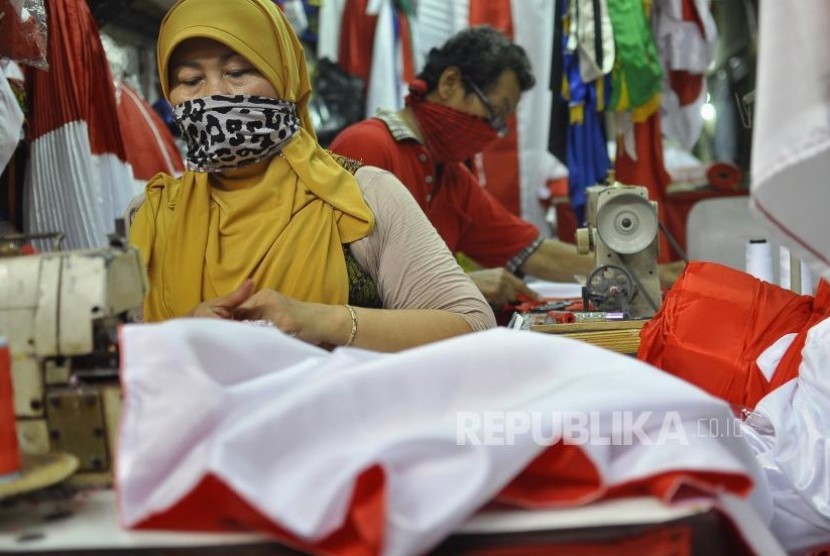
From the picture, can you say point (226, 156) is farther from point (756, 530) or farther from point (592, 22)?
point (592, 22)

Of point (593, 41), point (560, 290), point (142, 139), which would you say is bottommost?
point (560, 290)

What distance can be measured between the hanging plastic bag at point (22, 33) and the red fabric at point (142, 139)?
89 centimetres

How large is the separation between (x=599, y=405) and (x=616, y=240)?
156 cm

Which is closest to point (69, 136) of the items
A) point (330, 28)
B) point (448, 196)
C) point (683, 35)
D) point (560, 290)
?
point (448, 196)

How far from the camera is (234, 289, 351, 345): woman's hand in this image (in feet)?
5.54

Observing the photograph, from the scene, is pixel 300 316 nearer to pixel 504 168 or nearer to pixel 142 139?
pixel 142 139

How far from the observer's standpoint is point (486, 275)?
3170mm

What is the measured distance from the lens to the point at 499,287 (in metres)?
3.10

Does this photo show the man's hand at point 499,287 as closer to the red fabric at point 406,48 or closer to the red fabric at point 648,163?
the red fabric at point 648,163

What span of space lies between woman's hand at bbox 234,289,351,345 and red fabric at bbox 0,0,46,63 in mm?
1042

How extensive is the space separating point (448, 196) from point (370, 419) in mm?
2594

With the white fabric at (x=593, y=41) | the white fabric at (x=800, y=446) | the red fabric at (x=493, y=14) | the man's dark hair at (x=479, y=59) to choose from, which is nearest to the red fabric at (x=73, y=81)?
the man's dark hair at (x=479, y=59)

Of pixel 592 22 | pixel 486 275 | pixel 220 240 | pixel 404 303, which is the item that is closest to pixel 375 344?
pixel 404 303

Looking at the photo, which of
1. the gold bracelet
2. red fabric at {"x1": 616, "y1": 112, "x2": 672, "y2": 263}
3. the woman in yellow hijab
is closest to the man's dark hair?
red fabric at {"x1": 616, "y1": 112, "x2": 672, "y2": 263}
